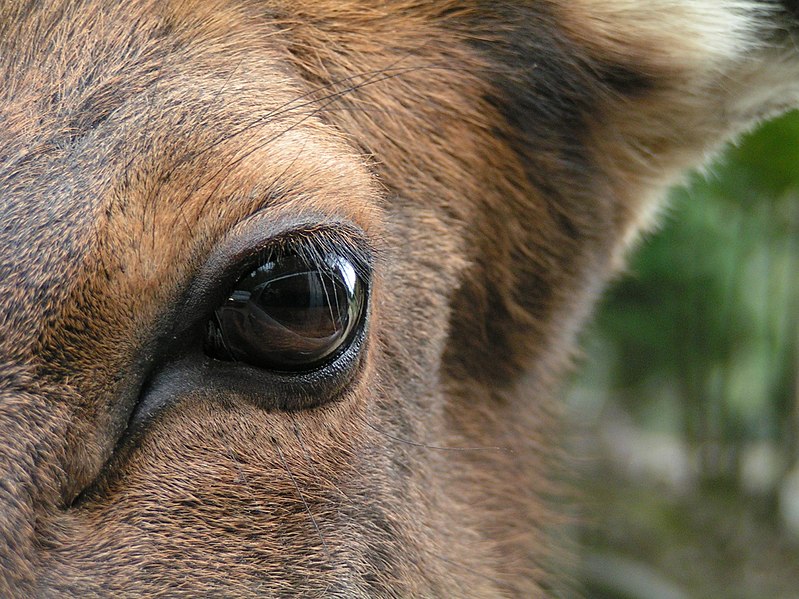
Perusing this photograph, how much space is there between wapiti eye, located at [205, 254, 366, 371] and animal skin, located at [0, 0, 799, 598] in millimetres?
15

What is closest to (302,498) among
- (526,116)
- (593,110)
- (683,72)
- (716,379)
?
(526,116)

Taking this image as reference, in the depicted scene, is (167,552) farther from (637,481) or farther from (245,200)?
(637,481)

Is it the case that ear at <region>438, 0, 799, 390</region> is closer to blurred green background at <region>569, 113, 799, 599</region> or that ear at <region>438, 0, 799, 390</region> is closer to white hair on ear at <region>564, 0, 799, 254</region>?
white hair on ear at <region>564, 0, 799, 254</region>

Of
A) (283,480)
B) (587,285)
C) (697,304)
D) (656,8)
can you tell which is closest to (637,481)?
(697,304)

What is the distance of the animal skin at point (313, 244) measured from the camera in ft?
6.92

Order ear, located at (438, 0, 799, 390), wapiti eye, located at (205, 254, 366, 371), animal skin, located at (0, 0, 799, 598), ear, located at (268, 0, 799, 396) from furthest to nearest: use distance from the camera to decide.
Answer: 1. ear, located at (438, 0, 799, 390)
2. ear, located at (268, 0, 799, 396)
3. wapiti eye, located at (205, 254, 366, 371)
4. animal skin, located at (0, 0, 799, 598)

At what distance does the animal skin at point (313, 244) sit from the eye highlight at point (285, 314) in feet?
0.05

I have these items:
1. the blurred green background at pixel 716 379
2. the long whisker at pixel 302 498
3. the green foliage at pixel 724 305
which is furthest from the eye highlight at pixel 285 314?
the green foliage at pixel 724 305

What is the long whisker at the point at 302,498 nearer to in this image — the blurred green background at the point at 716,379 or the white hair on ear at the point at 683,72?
the white hair on ear at the point at 683,72

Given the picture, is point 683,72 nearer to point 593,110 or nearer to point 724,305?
point 593,110

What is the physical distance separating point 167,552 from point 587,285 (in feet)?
5.92

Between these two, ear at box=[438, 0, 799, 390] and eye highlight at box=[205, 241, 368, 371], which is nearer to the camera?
eye highlight at box=[205, 241, 368, 371]

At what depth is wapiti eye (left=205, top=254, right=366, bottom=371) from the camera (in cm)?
223

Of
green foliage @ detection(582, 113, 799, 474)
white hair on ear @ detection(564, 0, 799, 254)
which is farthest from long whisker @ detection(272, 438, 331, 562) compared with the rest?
green foliage @ detection(582, 113, 799, 474)
